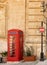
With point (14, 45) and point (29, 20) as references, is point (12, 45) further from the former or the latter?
point (29, 20)

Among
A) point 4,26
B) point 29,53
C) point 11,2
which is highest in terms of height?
point 11,2

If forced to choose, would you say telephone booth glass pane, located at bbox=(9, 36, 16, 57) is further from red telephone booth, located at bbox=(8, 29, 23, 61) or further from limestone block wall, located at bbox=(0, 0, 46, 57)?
limestone block wall, located at bbox=(0, 0, 46, 57)

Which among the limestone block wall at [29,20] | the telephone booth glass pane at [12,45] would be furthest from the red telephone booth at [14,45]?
the limestone block wall at [29,20]

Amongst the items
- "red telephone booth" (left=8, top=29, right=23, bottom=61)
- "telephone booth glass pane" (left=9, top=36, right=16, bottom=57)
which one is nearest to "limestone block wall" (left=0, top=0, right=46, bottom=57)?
"red telephone booth" (left=8, top=29, right=23, bottom=61)

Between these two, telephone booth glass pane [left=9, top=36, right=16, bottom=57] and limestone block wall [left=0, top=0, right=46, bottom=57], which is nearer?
telephone booth glass pane [left=9, top=36, right=16, bottom=57]

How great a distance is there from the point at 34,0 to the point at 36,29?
1920 millimetres

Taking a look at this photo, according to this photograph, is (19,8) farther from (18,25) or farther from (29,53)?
(29,53)

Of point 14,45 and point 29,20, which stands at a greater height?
point 29,20

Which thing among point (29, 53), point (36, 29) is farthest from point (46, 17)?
point (29, 53)

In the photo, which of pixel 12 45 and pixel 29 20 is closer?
pixel 12 45

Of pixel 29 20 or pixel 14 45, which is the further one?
pixel 29 20

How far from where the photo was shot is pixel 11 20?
2628 centimetres

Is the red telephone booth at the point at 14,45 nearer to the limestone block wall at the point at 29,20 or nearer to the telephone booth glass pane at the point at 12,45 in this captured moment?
the telephone booth glass pane at the point at 12,45

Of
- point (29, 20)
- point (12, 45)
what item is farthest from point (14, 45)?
point (29, 20)
